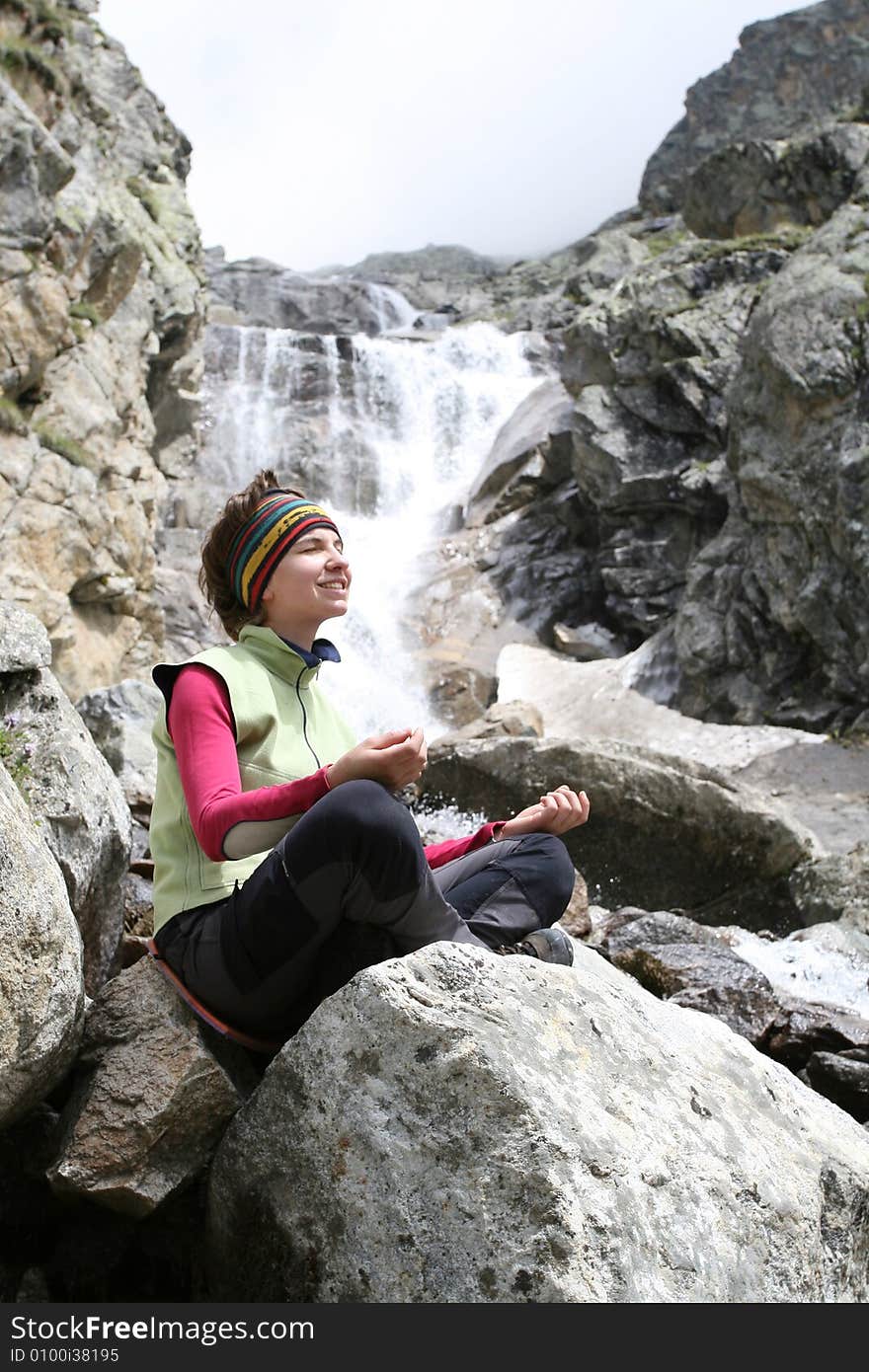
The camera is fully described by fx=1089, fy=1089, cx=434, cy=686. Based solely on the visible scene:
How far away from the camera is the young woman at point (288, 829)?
2.61 meters

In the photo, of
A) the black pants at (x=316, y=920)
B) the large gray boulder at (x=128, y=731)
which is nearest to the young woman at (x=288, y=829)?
the black pants at (x=316, y=920)

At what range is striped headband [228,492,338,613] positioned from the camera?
3.35 m

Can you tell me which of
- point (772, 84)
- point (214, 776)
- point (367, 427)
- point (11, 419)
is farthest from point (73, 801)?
point (772, 84)

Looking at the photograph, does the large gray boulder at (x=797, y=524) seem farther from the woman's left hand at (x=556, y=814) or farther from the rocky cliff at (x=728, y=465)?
the woman's left hand at (x=556, y=814)

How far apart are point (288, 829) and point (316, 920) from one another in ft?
0.86

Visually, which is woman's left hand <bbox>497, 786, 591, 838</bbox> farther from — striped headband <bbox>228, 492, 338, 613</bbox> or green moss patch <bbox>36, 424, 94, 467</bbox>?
green moss patch <bbox>36, 424, 94, 467</bbox>

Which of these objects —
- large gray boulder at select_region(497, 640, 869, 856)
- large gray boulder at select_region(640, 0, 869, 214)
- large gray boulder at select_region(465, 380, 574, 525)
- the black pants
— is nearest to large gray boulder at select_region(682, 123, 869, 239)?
large gray boulder at select_region(465, 380, 574, 525)

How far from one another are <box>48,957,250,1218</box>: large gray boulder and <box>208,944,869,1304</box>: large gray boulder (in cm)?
11

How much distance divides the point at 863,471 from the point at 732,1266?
16.6 meters

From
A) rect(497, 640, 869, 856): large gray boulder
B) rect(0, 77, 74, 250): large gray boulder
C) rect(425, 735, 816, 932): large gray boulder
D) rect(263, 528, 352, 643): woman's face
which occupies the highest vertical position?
rect(0, 77, 74, 250): large gray boulder

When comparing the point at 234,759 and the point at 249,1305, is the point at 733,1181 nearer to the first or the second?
the point at 249,1305

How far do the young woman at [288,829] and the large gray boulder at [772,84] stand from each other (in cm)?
6891

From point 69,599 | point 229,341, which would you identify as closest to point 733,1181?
point 69,599

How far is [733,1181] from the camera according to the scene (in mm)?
2461
